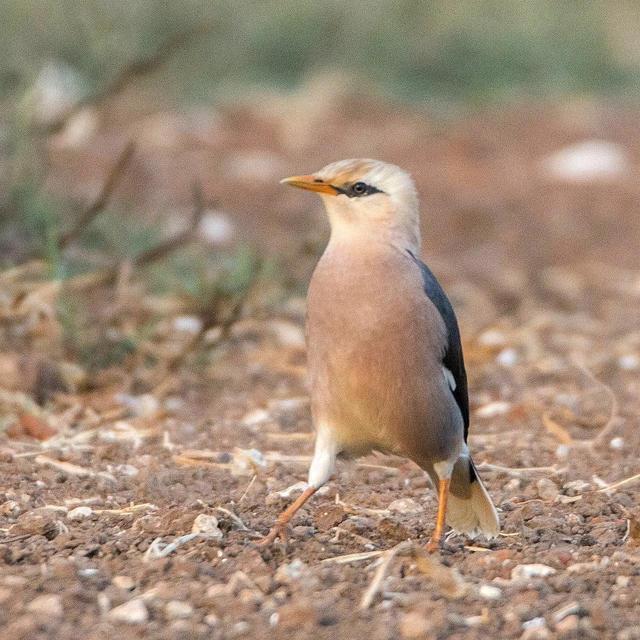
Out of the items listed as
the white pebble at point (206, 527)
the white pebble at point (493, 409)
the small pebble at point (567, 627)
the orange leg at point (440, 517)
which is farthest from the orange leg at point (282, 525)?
the white pebble at point (493, 409)

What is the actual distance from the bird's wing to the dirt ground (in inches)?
16.1

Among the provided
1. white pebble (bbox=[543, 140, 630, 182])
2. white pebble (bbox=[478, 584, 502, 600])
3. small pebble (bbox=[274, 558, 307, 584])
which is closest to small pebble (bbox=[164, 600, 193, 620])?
small pebble (bbox=[274, 558, 307, 584])

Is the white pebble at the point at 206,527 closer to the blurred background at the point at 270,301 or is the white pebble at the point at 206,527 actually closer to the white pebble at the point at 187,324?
the blurred background at the point at 270,301

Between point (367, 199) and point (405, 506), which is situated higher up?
point (367, 199)

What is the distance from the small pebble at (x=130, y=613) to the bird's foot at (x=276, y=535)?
1.79 feet

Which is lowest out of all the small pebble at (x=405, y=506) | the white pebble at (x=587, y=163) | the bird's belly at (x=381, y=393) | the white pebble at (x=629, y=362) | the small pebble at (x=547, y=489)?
the white pebble at (x=587, y=163)

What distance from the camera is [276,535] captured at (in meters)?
3.92

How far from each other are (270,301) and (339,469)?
6.48ft

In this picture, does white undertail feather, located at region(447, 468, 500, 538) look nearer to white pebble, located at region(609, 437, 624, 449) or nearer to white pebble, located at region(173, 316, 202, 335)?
white pebble, located at region(609, 437, 624, 449)

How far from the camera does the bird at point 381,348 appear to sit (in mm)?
4062

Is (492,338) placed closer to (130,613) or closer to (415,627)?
(415,627)

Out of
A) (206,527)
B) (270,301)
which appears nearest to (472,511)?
(206,527)

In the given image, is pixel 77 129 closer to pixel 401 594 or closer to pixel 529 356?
pixel 529 356

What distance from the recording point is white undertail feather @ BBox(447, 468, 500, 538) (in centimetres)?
420
